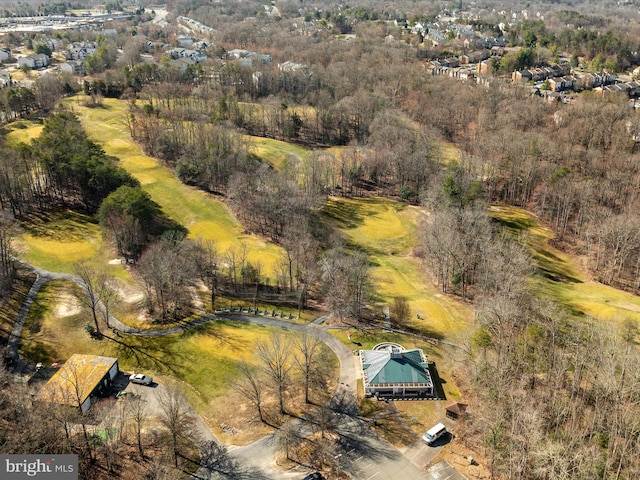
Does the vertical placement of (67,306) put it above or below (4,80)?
below

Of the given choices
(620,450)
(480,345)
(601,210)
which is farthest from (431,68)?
(620,450)

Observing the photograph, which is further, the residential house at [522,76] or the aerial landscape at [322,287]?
the residential house at [522,76]

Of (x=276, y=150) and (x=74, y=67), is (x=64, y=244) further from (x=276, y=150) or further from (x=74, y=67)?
(x=74, y=67)

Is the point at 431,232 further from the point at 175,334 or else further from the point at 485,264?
the point at 175,334

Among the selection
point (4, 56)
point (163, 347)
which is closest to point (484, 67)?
point (163, 347)

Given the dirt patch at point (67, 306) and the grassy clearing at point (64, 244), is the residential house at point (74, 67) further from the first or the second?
the dirt patch at point (67, 306)
